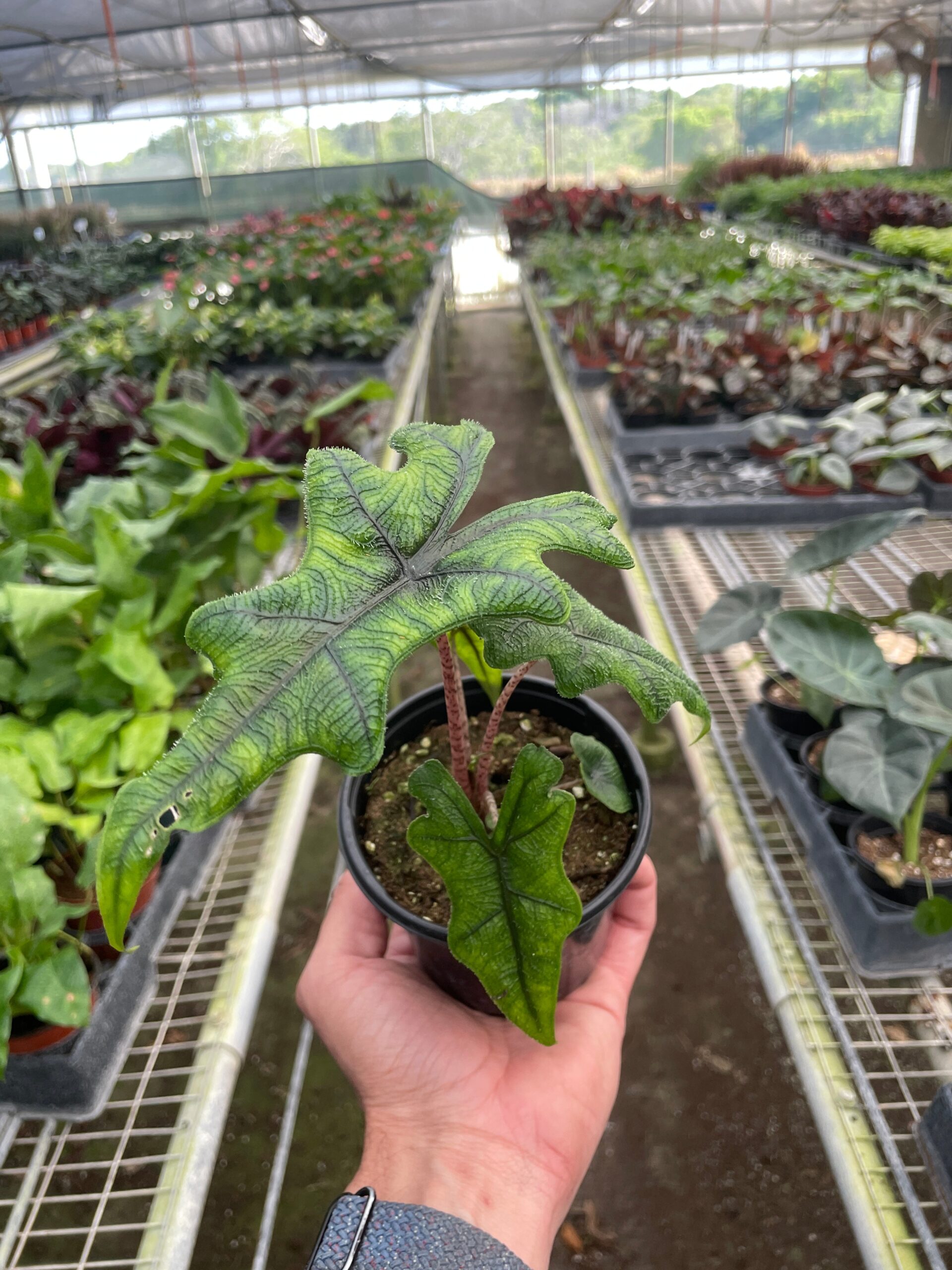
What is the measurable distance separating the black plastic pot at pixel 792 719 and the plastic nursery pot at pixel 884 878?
170mm

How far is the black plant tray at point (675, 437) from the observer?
2201mm

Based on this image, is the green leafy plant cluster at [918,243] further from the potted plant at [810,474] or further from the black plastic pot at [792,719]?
the black plastic pot at [792,719]

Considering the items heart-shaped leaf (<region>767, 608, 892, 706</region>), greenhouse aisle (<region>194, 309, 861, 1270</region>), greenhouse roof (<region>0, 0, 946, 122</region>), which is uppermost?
greenhouse roof (<region>0, 0, 946, 122</region>)

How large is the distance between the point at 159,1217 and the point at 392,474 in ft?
2.24

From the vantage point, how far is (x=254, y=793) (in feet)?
4.25

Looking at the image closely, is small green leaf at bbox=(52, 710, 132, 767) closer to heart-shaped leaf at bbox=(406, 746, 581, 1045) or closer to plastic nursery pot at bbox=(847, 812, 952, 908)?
heart-shaped leaf at bbox=(406, 746, 581, 1045)

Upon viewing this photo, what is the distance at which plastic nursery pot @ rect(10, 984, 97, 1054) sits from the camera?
861mm

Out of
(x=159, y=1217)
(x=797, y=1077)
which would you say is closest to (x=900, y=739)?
(x=159, y=1217)

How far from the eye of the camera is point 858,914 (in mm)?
927

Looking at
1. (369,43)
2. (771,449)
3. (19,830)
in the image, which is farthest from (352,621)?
(369,43)

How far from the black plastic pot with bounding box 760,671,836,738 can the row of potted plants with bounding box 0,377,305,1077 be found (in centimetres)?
76

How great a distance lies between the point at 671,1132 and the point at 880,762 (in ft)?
3.27

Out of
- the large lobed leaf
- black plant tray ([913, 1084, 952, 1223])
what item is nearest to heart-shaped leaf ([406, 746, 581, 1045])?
the large lobed leaf

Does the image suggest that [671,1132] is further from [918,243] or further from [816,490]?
[918,243]
